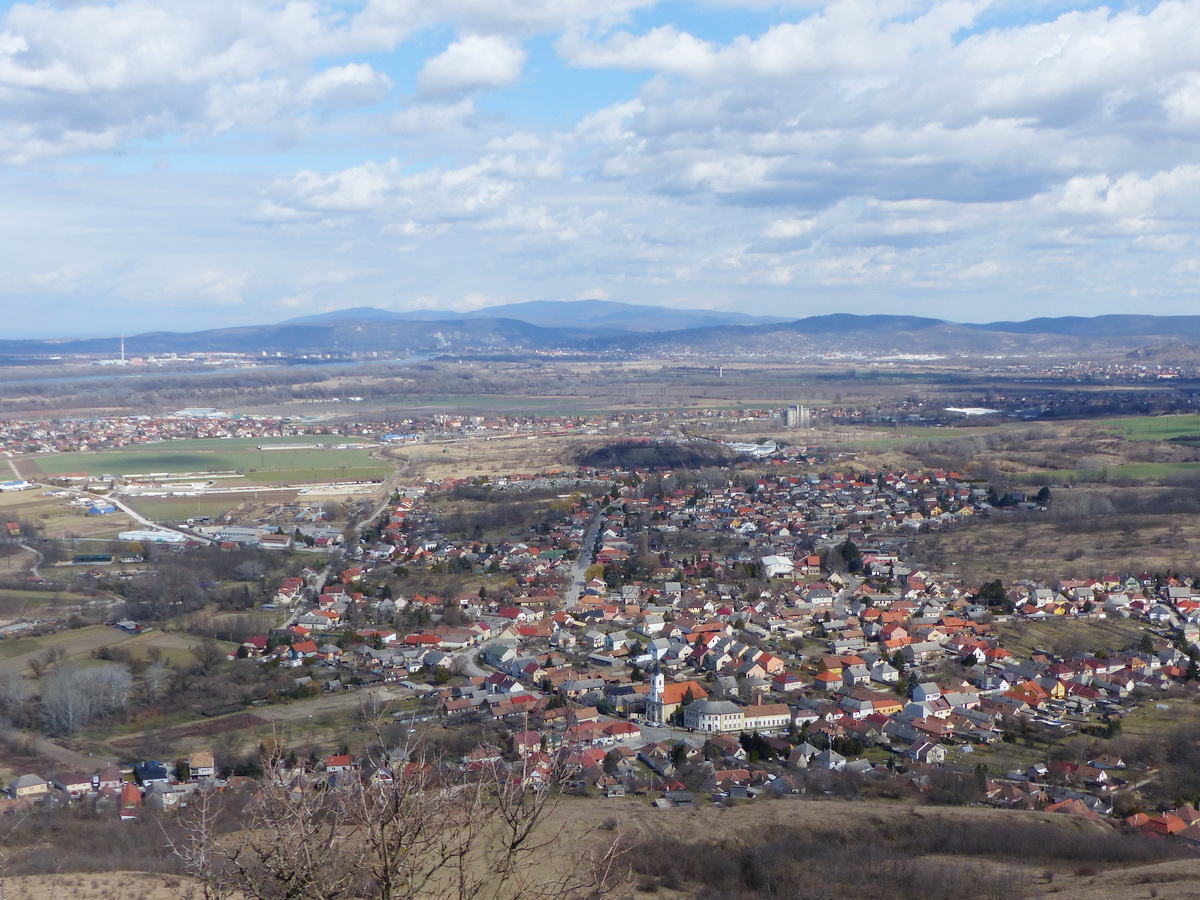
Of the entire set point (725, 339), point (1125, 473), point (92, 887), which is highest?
point (725, 339)

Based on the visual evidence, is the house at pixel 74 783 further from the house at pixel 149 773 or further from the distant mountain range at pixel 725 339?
the distant mountain range at pixel 725 339

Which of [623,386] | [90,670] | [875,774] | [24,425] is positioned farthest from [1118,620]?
[623,386]

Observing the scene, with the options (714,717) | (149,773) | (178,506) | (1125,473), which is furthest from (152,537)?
(1125,473)

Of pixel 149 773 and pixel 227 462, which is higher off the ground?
pixel 227 462

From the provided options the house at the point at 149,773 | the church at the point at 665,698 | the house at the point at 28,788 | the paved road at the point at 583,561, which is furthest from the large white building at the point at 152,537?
the church at the point at 665,698

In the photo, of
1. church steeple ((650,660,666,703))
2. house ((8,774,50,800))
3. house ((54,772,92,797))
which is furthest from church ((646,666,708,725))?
house ((8,774,50,800))

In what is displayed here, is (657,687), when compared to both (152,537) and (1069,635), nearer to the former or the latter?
(1069,635)

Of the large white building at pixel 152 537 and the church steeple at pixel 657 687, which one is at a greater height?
the large white building at pixel 152 537
